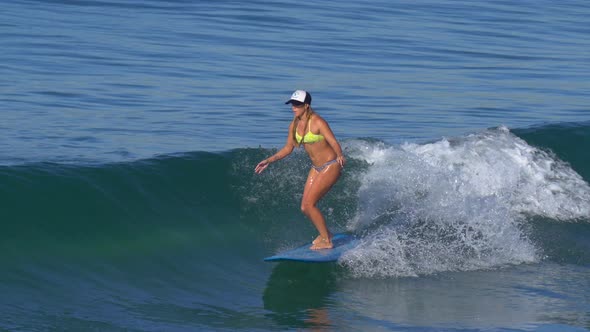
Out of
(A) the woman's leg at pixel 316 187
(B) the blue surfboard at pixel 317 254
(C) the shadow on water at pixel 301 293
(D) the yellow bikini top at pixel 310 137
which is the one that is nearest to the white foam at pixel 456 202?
(B) the blue surfboard at pixel 317 254

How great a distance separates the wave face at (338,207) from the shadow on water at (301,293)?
1.32ft

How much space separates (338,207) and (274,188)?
86 centimetres

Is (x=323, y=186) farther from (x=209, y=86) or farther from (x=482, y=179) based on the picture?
(x=209, y=86)

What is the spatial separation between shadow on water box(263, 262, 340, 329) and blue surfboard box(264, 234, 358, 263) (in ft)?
0.55

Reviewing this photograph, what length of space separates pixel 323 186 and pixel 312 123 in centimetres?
66

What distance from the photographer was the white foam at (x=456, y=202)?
11680 millimetres

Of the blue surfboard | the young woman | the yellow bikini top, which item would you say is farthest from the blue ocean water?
the yellow bikini top

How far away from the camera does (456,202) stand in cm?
1320

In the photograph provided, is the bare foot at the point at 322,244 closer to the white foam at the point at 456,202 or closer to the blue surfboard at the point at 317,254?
the blue surfboard at the point at 317,254

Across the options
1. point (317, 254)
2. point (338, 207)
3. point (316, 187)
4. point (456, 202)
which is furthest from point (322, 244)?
point (456, 202)

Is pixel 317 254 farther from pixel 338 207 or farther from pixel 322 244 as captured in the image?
pixel 338 207

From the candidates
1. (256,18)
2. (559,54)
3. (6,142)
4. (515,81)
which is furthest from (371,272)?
(256,18)

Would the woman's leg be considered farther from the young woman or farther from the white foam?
the white foam

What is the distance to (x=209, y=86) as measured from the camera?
19422mm
